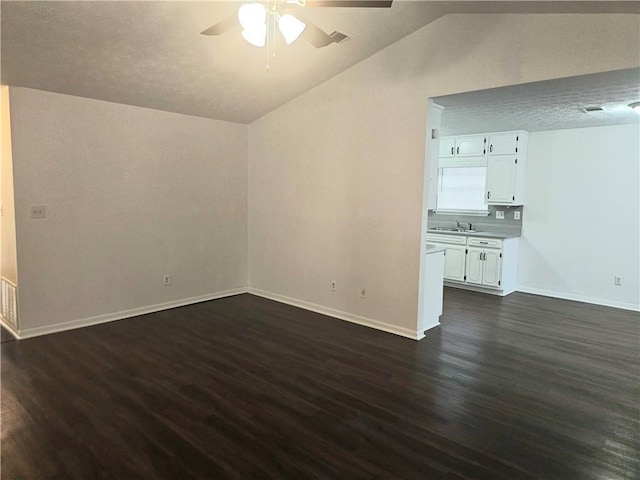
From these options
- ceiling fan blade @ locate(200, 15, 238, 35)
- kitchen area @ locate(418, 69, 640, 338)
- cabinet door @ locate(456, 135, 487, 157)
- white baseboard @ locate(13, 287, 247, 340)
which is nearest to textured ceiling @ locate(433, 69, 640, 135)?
kitchen area @ locate(418, 69, 640, 338)

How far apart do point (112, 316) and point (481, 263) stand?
4885mm

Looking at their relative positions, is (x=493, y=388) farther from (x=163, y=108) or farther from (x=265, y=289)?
(x=163, y=108)

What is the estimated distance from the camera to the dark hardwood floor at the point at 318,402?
2.19 meters

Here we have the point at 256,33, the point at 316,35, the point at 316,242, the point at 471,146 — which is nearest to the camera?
the point at 256,33

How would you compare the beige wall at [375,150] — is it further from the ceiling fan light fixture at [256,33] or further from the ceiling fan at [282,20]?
the ceiling fan light fixture at [256,33]

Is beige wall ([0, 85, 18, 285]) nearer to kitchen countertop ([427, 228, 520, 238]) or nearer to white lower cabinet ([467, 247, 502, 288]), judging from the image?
kitchen countertop ([427, 228, 520, 238])

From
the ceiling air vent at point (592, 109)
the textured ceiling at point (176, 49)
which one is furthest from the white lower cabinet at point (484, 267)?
the textured ceiling at point (176, 49)

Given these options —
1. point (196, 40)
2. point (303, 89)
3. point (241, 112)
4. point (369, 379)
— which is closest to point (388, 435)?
point (369, 379)

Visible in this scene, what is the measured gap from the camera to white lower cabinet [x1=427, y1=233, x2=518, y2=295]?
19.3ft

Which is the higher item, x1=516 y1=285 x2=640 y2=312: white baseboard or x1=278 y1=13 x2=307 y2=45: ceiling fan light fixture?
x1=278 y1=13 x2=307 y2=45: ceiling fan light fixture

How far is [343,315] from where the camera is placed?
4.75 m

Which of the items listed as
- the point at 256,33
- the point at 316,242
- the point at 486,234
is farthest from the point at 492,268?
the point at 256,33

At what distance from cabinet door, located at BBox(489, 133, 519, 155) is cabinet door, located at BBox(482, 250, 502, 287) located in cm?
148

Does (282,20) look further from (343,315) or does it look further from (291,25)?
(343,315)
